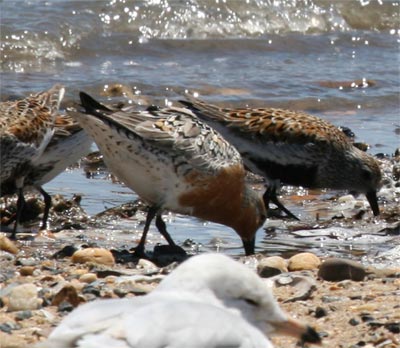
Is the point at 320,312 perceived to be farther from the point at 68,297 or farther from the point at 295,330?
the point at 295,330

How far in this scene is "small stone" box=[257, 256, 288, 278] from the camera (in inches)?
269

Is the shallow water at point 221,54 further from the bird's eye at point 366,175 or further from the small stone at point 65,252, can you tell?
the small stone at point 65,252

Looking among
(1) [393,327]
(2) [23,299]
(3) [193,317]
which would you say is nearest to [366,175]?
(1) [393,327]

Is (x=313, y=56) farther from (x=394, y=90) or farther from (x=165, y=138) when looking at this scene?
(x=165, y=138)

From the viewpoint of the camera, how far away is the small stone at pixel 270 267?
22.4 feet

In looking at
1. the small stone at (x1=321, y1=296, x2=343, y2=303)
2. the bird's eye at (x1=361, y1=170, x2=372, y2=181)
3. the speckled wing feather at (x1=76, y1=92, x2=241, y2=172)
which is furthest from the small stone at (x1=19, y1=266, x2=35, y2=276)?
the bird's eye at (x1=361, y1=170, x2=372, y2=181)

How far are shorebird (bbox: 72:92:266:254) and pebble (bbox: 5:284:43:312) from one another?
1.84m

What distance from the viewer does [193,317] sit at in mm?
3881

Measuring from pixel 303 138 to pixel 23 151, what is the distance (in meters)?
2.53

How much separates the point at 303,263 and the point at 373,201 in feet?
9.75

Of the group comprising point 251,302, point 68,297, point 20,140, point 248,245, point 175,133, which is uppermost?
point 175,133

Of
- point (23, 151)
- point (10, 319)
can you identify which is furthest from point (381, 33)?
point (10, 319)

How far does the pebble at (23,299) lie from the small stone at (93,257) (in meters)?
1.22

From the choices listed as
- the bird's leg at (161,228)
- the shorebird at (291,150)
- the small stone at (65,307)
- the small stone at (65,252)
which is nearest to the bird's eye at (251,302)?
the small stone at (65,307)
